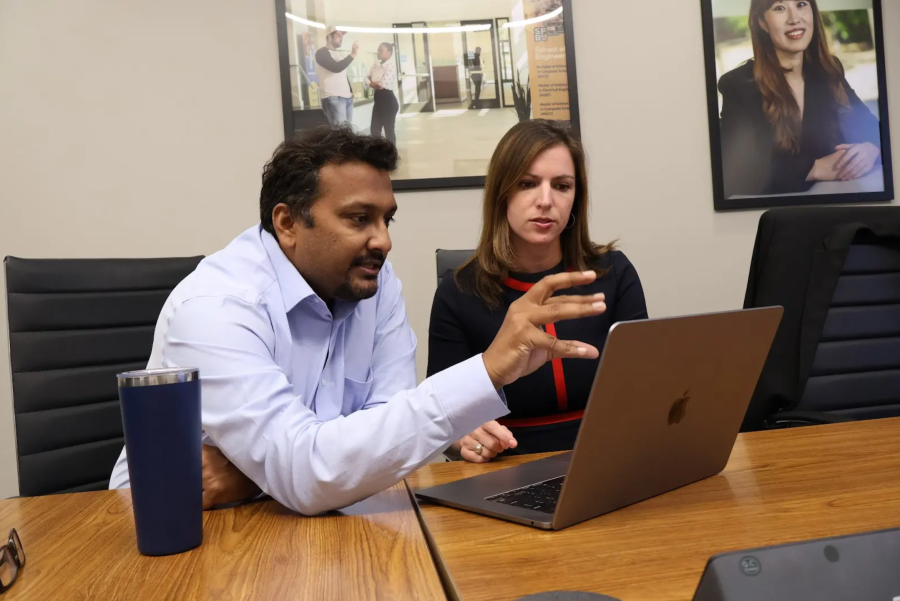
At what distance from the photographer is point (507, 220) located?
1805mm

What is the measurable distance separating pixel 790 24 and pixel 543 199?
1387mm

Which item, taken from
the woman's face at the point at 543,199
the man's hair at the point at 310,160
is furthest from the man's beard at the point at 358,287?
the woman's face at the point at 543,199

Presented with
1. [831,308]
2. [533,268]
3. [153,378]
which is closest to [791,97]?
[831,308]

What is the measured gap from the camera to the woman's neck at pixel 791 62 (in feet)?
8.22

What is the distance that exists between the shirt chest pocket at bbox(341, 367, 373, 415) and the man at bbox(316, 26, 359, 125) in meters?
1.26

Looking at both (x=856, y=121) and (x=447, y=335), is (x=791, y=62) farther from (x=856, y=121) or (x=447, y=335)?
(x=447, y=335)

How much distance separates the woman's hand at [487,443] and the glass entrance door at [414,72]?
58.3 inches

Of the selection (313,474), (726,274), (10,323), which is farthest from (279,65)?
(313,474)

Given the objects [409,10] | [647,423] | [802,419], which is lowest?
[802,419]

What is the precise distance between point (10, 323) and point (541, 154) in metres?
1.21

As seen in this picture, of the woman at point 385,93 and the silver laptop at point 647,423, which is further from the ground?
the woman at point 385,93

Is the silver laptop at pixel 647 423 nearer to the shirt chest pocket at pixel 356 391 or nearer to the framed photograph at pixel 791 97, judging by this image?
the shirt chest pocket at pixel 356 391

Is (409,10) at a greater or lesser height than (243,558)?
greater

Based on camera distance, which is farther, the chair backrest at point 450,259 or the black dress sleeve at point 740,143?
the black dress sleeve at point 740,143
